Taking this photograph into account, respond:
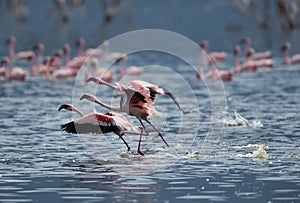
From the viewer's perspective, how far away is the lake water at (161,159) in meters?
9.91

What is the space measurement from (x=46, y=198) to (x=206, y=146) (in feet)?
12.7

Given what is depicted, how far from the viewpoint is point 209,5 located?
7188 centimetres

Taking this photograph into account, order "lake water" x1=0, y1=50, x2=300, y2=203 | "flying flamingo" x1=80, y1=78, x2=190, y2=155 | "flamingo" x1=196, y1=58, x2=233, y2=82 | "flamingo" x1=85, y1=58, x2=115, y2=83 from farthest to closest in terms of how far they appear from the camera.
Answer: "flamingo" x1=196, y1=58, x2=233, y2=82, "flamingo" x1=85, y1=58, x2=115, y2=83, "flying flamingo" x1=80, y1=78, x2=190, y2=155, "lake water" x1=0, y1=50, x2=300, y2=203

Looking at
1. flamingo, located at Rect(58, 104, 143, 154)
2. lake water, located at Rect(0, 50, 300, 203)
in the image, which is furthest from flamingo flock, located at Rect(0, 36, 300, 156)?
lake water, located at Rect(0, 50, 300, 203)

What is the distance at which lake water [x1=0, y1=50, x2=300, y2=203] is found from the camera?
9.91 meters

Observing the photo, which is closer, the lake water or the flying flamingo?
the lake water

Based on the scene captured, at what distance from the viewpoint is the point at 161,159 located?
12039 millimetres

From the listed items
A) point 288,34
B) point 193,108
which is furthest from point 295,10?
point 193,108

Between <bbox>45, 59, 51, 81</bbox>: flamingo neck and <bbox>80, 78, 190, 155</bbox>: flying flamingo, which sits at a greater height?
<bbox>80, 78, 190, 155</bbox>: flying flamingo

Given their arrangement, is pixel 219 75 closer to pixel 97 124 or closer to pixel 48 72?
pixel 48 72

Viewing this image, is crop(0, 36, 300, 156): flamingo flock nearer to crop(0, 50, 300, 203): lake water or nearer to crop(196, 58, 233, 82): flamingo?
crop(196, 58, 233, 82): flamingo

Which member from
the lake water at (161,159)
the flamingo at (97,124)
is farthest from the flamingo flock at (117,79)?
the lake water at (161,159)

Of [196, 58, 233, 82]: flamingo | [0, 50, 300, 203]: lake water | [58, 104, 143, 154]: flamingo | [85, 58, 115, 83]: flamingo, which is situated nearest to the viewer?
[0, 50, 300, 203]: lake water

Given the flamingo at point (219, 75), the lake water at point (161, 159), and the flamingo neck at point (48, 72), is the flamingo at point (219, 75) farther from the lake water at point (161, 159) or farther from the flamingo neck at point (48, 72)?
the flamingo neck at point (48, 72)
